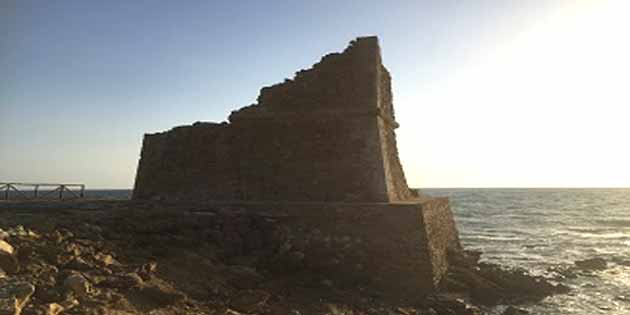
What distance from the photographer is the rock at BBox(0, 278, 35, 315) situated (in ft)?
16.2

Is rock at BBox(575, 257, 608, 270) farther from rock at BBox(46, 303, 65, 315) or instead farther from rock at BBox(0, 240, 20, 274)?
rock at BBox(0, 240, 20, 274)

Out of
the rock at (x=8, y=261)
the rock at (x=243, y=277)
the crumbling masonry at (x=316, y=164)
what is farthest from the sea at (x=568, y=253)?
the rock at (x=8, y=261)

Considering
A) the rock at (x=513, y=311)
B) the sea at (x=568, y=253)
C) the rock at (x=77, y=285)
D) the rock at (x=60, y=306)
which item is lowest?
the sea at (x=568, y=253)

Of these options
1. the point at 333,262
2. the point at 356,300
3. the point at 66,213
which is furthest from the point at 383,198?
the point at 66,213

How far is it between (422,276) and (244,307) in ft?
17.7

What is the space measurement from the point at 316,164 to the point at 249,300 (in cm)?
717

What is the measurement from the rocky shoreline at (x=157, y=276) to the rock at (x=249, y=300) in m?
0.02

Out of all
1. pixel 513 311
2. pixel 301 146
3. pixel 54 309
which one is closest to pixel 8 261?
pixel 54 309

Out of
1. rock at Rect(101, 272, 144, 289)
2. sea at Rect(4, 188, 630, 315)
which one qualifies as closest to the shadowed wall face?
sea at Rect(4, 188, 630, 315)

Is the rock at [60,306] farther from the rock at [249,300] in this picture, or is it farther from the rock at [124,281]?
the rock at [249,300]

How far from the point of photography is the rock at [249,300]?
763 centimetres

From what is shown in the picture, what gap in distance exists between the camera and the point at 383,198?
1342cm

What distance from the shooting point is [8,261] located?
6.14 m

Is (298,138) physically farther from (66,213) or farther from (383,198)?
(66,213)
